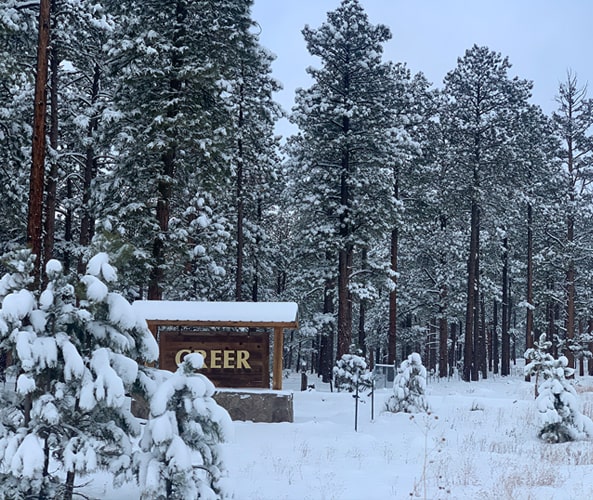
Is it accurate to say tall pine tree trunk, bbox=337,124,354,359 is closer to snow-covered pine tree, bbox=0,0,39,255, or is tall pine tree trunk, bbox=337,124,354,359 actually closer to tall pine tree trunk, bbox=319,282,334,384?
tall pine tree trunk, bbox=319,282,334,384

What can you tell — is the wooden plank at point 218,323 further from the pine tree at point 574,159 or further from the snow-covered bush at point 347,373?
the pine tree at point 574,159

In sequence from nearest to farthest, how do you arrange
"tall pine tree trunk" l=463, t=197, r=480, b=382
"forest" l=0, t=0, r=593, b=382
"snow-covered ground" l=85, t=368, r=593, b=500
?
1. "snow-covered ground" l=85, t=368, r=593, b=500
2. "forest" l=0, t=0, r=593, b=382
3. "tall pine tree trunk" l=463, t=197, r=480, b=382

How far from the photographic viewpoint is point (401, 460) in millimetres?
10305

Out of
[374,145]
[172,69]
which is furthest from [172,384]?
[374,145]

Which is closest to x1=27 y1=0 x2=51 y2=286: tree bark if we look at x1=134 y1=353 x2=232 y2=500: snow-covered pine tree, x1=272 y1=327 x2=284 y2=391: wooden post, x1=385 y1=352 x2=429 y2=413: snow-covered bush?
x1=134 y1=353 x2=232 y2=500: snow-covered pine tree

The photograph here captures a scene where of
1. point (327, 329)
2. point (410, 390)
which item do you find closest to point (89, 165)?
point (327, 329)

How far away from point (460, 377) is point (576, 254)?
30.5 feet

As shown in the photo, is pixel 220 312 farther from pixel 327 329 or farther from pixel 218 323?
pixel 327 329

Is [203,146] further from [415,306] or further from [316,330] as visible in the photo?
[415,306]

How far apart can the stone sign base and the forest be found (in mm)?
3961

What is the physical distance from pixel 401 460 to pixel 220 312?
606 cm

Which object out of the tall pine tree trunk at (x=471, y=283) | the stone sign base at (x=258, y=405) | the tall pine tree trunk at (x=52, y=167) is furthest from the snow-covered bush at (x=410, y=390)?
the tall pine tree trunk at (x=471, y=283)

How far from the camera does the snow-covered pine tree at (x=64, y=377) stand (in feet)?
19.2

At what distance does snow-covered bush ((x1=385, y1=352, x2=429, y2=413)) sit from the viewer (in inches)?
644
